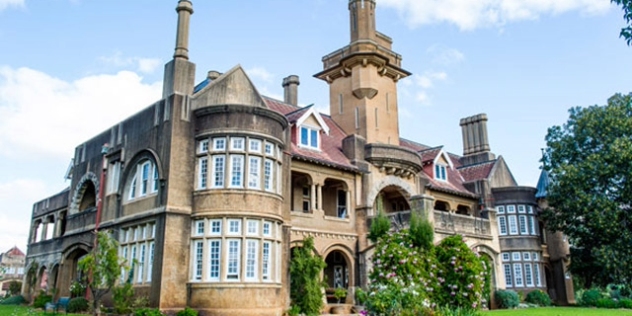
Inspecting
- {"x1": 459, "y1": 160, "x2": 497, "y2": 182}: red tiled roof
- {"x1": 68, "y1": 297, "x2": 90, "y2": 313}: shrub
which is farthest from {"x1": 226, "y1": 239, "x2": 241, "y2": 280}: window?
{"x1": 459, "y1": 160, "x2": 497, "y2": 182}: red tiled roof

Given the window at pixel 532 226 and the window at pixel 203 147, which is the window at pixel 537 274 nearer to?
the window at pixel 532 226

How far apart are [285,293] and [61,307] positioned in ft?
41.8

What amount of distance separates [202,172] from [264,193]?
2.94 m

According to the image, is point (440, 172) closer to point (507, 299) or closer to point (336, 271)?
point (507, 299)

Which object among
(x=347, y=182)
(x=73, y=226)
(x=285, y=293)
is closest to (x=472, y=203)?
(x=347, y=182)

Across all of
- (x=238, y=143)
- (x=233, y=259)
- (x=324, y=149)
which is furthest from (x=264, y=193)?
(x=324, y=149)

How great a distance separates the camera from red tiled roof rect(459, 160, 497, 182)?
139ft

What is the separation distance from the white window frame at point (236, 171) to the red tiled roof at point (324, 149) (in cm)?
420

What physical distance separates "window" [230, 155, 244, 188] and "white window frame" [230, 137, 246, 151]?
367mm

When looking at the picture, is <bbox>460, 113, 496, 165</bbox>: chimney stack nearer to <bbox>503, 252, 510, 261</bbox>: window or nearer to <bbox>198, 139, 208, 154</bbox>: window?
<bbox>503, 252, 510, 261</bbox>: window

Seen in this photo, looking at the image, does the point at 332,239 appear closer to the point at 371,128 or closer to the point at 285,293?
the point at 285,293

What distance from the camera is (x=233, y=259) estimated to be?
73.6 ft

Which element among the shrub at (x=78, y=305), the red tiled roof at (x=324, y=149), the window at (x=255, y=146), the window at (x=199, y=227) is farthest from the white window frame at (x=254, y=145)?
the shrub at (x=78, y=305)

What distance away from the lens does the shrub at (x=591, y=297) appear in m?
36.5
